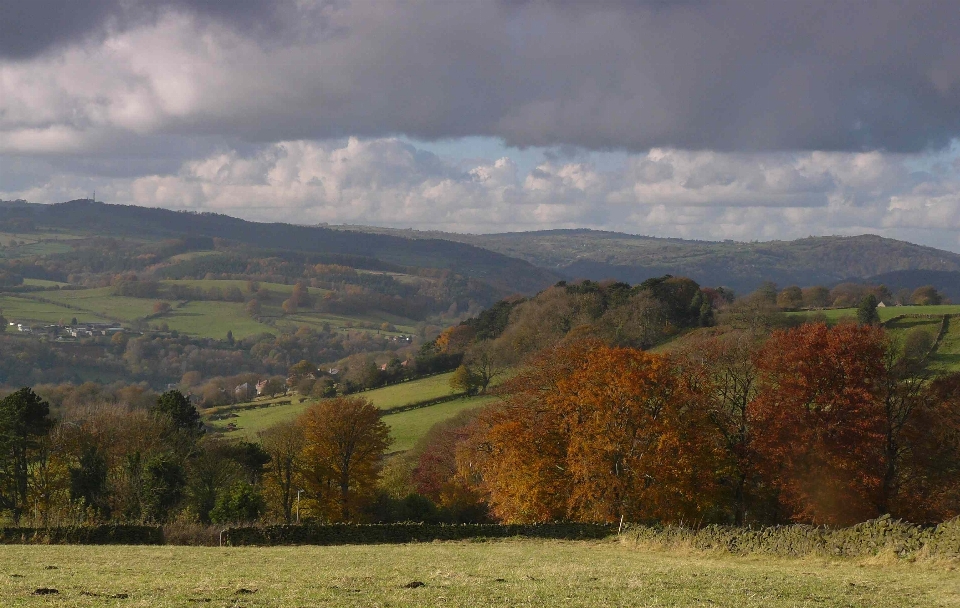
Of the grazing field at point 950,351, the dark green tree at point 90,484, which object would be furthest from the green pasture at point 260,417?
the grazing field at point 950,351

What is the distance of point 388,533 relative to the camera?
1302 inches

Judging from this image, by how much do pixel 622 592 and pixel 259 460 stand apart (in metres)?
49.1

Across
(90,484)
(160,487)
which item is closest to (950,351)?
(160,487)

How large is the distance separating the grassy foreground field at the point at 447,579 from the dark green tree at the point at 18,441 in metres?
28.3

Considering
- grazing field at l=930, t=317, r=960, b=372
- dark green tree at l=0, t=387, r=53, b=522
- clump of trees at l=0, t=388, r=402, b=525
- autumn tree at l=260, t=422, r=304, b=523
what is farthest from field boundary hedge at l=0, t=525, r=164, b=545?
grazing field at l=930, t=317, r=960, b=372

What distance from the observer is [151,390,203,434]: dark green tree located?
66562mm

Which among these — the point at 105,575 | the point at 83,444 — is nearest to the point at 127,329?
the point at 83,444

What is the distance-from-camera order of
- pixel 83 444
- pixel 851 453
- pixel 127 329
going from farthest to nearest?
1. pixel 127 329
2. pixel 83 444
3. pixel 851 453

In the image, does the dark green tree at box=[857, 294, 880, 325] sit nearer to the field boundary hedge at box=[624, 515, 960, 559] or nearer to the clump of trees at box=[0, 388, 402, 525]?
the clump of trees at box=[0, 388, 402, 525]

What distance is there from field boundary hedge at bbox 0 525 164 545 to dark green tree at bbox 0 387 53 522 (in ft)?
74.8

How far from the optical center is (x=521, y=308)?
133 m

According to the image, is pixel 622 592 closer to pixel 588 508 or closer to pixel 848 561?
pixel 848 561

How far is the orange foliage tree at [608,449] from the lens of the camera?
39938mm

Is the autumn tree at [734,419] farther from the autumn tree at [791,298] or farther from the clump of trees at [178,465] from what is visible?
the autumn tree at [791,298]
